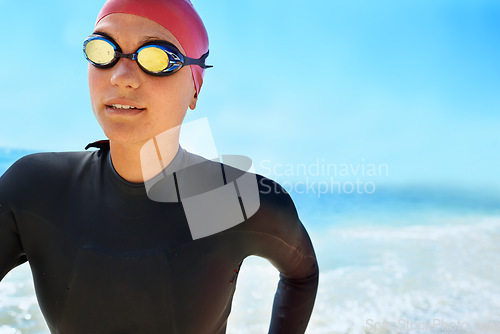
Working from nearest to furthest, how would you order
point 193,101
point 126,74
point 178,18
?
point 126,74 → point 178,18 → point 193,101

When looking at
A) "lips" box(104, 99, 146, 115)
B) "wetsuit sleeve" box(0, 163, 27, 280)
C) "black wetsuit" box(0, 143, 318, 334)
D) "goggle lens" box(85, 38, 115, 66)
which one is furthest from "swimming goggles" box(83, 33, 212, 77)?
"wetsuit sleeve" box(0, 163, 27, 280)

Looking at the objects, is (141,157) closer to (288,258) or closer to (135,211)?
(135,211)

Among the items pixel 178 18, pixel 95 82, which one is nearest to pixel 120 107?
Answer: pixel 95 82

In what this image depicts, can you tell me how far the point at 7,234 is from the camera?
1.44 m

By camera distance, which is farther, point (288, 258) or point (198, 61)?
point (288, 258)

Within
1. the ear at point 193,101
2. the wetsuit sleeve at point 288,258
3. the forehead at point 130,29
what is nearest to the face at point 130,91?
the forehead at point 130,29

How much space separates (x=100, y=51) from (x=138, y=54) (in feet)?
0.40

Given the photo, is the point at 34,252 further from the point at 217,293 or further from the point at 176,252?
the point at 217,293

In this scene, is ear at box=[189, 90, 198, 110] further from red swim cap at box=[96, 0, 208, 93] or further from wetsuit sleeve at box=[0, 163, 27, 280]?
wetsuit sleeve at box=[0, 163, 27, 280]

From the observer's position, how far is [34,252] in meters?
1.48

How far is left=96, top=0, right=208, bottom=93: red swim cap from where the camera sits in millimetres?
1409

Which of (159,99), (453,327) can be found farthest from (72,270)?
(453,327)

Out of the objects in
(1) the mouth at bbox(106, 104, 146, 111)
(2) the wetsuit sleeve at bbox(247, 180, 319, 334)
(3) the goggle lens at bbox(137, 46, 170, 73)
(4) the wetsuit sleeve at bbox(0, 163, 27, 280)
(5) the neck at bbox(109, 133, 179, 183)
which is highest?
(3) the goggle lens at bbox(137, 46, 170, 73)

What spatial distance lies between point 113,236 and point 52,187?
0.28 metres
